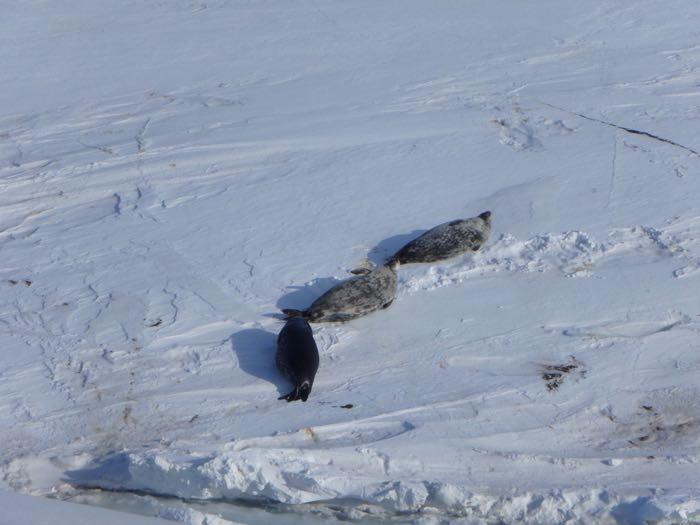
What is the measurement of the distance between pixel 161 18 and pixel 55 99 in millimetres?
1970

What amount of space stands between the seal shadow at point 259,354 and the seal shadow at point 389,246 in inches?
36.5

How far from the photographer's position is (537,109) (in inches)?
271

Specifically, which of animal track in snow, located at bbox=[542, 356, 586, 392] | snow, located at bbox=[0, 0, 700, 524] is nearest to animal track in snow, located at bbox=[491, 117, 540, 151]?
Result: snow, located at bbox=[0, 0, 700, 524]

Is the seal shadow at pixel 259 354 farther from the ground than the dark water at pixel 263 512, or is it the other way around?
the seal shadow at pixel 259 354

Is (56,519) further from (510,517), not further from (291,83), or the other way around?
(291,83)

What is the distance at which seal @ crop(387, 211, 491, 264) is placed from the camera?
17.2 ft

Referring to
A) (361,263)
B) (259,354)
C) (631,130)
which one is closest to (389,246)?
(361,263)

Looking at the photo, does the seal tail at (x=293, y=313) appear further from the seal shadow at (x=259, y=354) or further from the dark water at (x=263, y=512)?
the dark water at (x=263, y=512)

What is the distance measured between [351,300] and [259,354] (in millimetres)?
560

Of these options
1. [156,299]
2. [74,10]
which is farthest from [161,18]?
[156,299]

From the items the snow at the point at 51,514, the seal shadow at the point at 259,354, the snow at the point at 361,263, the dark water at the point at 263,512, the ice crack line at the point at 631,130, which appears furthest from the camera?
the ice crack line at the point at 631,130

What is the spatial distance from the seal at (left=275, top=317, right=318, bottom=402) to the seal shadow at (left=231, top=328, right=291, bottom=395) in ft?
0.23

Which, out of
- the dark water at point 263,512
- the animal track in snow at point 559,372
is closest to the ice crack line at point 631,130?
the animal track in snow at point 559,372

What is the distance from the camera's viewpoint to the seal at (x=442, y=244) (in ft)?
17.2
